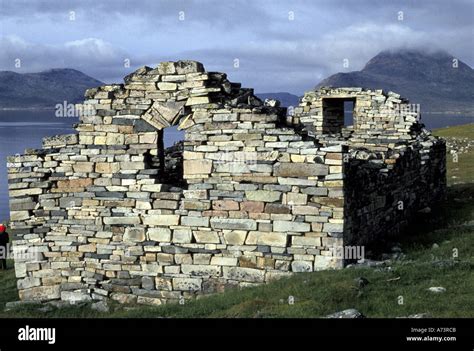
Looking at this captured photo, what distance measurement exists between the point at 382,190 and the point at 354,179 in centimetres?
278

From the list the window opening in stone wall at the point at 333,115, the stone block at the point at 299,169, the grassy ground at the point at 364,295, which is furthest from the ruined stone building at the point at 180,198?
the window opening in stone wall at the point at 333,115

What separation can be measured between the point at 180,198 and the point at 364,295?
4846mm

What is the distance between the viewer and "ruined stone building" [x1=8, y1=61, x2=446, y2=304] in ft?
40.2

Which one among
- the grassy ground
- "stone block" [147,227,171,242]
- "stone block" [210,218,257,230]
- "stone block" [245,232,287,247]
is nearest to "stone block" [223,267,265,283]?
"stone block" [245,232,287,247]

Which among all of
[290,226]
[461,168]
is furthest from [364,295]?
[461,168]

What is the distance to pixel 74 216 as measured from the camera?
13586 mm

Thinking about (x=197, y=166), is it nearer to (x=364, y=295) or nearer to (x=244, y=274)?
(x=244, y=274)

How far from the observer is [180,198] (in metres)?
13.0

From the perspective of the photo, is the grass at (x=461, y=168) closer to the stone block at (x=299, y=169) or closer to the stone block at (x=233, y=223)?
the stone block at (x=299, y=169)

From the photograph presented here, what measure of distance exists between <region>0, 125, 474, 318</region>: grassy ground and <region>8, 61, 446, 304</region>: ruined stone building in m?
0.83

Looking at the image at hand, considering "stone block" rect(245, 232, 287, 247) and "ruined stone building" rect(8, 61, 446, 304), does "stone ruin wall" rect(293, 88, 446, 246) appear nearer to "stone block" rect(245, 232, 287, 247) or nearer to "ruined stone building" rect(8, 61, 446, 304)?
"ruined stone building" rect(8, 61, 446, 304)

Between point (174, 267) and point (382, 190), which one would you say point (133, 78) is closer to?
point (174, 267)

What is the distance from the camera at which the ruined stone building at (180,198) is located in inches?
483
